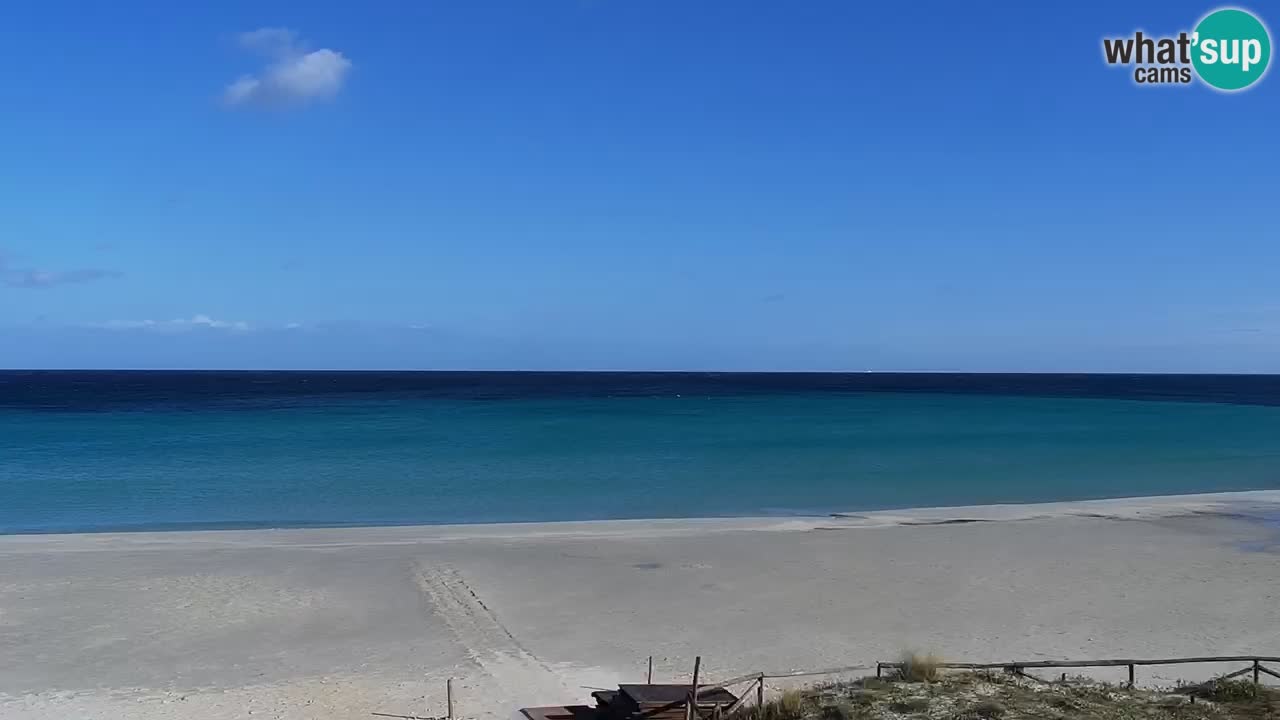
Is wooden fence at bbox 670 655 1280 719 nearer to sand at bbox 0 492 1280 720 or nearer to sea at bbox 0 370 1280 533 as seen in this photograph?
sand at bbox 0 492 1280 720

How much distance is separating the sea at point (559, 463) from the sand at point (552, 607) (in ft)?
18.3

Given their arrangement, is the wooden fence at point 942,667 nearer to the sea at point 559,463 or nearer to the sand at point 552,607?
the sand at point 552,607

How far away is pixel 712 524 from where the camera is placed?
92.1 ft

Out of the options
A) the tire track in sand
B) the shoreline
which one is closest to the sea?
the shoreline

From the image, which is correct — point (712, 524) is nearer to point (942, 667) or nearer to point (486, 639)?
point (486, 639)

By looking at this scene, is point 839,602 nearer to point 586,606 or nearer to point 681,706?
point 586,606

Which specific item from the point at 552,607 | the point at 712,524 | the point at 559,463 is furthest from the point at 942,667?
the point at 559,463

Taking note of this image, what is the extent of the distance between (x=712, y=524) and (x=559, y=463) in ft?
56.7

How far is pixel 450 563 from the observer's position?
2186cm

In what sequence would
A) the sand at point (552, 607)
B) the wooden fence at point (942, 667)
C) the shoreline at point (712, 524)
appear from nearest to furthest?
the wooden fence at point (942, 667), the sand at point (552, 607), the shoreline at point (712, 524)

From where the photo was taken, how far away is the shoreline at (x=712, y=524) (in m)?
25.6

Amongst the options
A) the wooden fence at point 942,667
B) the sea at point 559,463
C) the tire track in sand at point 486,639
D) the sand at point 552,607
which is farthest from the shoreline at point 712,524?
the wooden fence at point 942,667

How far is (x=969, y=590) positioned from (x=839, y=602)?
2721 millimetres

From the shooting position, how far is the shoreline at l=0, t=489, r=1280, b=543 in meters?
25.6
